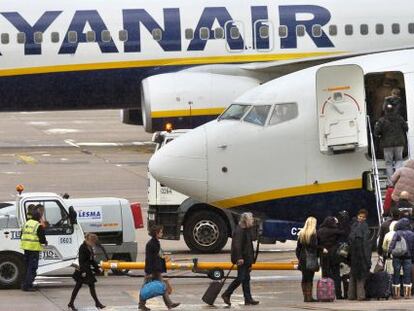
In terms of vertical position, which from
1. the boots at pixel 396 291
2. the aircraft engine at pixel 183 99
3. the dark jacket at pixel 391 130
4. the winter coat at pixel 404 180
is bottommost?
the boots at pixel 396 291

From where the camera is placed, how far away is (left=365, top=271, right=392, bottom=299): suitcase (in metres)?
26.3

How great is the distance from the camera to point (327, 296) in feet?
86.0

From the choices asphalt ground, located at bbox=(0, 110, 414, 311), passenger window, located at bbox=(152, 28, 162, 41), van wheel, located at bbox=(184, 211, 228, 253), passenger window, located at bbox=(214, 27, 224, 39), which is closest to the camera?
asphalt ground, located at bbox=(0, 110, 414, 311)

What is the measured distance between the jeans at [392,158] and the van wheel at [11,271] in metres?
6.75

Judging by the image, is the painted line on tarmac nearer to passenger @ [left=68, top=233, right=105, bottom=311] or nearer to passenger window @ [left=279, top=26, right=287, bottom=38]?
passenger window @ [left=279, top=26, right=287, bottom=38]

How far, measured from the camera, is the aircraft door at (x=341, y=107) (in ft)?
90.2

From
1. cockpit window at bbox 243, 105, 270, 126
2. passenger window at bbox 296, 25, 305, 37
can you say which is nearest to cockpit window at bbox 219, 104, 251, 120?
cockpit window at bbox 243, 105, 270, 126

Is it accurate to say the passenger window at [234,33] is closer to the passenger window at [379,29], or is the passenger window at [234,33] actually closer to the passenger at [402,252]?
→ the passenger window at [379,29]

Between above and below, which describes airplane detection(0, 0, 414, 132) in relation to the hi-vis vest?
above

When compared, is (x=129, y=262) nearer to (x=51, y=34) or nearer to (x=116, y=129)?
(x=51, y=34)

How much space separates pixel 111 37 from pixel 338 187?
837 inches

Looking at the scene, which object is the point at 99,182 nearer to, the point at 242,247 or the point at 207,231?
the point at 207,231

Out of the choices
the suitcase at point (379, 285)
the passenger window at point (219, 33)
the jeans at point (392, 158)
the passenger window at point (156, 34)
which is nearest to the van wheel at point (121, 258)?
the jeans at point (392, 158)

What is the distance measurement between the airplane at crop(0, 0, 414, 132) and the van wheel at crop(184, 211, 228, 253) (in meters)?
14.3
